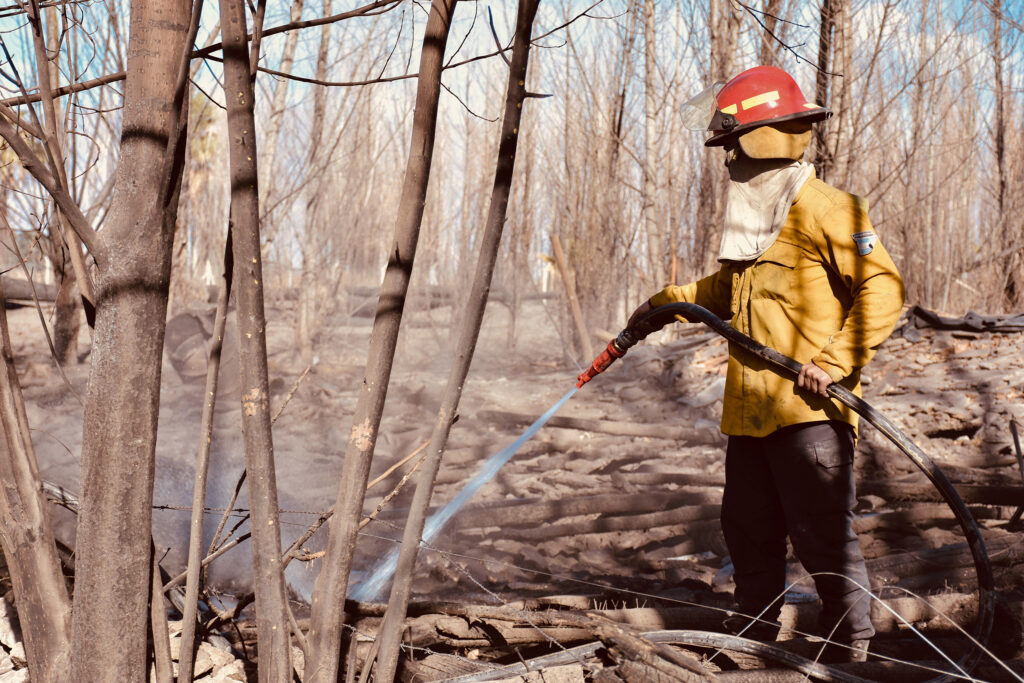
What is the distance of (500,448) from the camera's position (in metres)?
6.19

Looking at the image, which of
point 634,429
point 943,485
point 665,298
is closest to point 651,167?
point 634,429

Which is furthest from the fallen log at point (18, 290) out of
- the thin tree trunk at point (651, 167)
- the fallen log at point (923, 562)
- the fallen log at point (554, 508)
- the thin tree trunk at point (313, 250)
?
the fallen log at point (923, 562)

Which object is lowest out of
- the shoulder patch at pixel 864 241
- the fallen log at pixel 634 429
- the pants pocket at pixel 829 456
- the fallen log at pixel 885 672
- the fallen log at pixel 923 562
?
the fallen log at pixel 923 562

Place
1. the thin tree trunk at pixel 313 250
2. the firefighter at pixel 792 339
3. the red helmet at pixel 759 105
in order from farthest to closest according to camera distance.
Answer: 1. the thin tree trunk at pixel 313 250
2. the red helmet at pixel 759 105
3. the firefighter at pixel 792 339

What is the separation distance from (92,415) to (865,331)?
2073 mm

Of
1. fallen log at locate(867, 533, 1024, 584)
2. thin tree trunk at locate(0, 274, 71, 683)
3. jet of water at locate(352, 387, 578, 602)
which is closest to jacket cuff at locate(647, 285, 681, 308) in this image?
jet of water at locate(352, 387, 578, 602)

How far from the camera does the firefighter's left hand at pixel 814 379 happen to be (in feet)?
7.59

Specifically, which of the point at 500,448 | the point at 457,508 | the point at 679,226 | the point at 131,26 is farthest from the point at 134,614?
the point at 679,226

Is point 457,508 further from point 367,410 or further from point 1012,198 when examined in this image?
point 1012,198

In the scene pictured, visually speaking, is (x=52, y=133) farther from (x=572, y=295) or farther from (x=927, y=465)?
(x=572, y=295)

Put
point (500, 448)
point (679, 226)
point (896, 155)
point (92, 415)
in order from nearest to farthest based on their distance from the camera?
point (92, 415), point (500, 448), point (679, 226), point (896, 155)

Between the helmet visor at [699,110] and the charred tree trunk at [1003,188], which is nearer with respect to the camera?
the helmet visor at [699,110]

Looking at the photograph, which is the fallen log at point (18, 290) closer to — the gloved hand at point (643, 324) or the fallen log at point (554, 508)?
the fallen log at point (554, 508)

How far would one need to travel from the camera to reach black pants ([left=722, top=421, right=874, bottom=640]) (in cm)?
241
